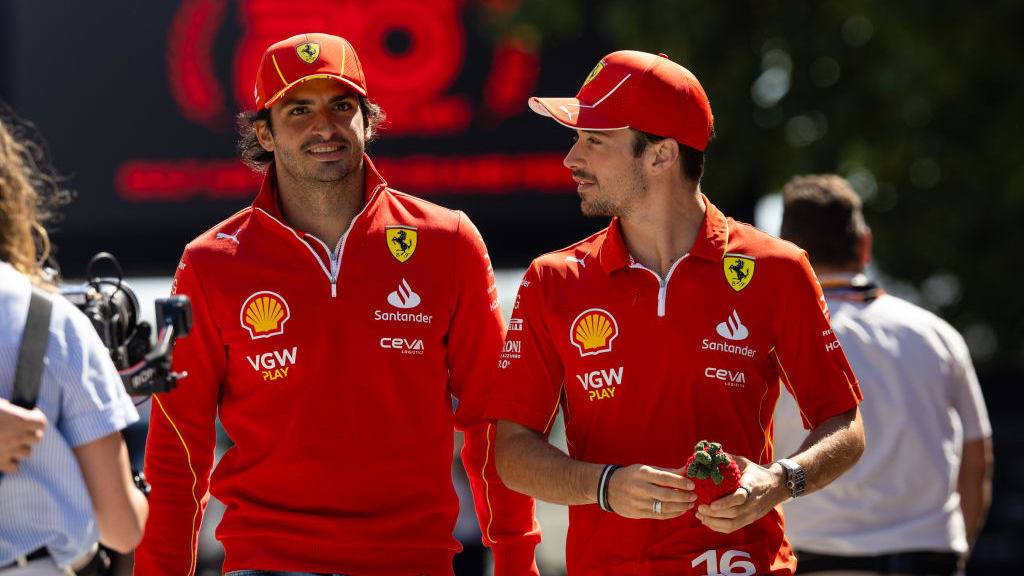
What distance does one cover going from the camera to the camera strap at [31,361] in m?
2.75

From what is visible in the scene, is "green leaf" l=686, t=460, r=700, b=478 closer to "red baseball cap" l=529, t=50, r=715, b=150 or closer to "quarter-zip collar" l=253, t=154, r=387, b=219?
"red baseball cap" l=529, t=50, r=715, b=150

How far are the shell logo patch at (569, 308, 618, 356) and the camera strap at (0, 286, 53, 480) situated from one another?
51.5 inches

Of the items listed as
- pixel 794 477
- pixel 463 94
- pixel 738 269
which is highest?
pixel 738 269

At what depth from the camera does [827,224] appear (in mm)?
4848

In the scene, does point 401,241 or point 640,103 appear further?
point 401,241

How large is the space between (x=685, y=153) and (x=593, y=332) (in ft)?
1.74

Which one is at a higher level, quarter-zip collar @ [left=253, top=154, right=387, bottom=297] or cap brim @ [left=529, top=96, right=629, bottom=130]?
cap brim @ [left=529, top=96, right=629, bottom=130]

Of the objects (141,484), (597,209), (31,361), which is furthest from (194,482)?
Answer: (597,209)

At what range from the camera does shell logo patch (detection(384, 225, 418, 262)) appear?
13.1 ft

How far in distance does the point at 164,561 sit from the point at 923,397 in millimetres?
2478

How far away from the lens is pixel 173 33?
8.66m

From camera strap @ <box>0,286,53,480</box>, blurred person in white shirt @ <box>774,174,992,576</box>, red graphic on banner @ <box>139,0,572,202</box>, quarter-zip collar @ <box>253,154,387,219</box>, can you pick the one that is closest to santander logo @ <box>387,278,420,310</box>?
quarter-zip collar @ <box>253,154,387,219</box>

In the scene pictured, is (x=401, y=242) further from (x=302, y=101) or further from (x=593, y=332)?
(x=593, y=332)

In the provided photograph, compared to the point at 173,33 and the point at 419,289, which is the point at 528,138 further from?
the point at 419,289
